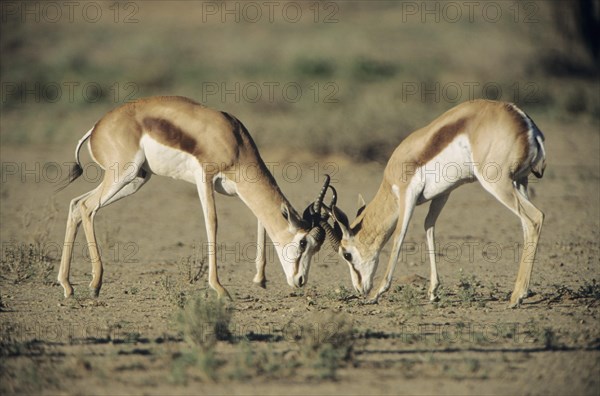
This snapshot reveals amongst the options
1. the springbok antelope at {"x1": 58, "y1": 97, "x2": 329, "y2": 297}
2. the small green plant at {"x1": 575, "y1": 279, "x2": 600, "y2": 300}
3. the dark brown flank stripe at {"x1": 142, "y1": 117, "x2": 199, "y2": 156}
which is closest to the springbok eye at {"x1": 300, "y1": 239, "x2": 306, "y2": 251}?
the springbok antelope at {"x1": 58, "y1": 97, "x2": 329, "y2": 297}

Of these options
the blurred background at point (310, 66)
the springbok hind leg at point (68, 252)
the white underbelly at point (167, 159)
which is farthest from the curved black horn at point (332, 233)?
the blurred background at point (310, 66)

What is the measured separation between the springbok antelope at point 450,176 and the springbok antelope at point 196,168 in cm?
46

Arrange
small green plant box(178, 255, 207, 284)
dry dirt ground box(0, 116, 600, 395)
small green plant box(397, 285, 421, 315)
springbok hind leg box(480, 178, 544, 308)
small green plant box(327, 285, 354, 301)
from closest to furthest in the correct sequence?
dry dirt ground box(0, 116, 600, 395) → springbok hind leg box(480, 178, 544, 308) → small green plant box(397, 285, 421, 315) → small green plant box(327, 285, 354, 301) → small green plant box(178, 255, 207, 284)

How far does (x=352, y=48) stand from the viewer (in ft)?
100

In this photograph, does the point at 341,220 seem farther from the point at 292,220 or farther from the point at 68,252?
the point at 68,252

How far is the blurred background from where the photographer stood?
65.3 feet

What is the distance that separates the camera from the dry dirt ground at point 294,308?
6.39m

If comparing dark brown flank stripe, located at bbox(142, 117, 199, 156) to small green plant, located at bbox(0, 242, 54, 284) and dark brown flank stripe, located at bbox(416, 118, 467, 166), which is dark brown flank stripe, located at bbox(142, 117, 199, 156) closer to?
small green plant, located at bbox(0, 242, 54, 284)

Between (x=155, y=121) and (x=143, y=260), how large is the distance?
255cm

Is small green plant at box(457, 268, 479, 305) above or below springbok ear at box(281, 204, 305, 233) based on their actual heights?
below

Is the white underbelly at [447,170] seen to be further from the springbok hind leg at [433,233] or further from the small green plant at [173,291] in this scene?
the small green plant at [173,291]

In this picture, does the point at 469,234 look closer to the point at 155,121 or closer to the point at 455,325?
the point at 455,325

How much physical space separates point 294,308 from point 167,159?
6.63ft

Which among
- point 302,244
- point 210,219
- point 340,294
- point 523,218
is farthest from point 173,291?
point 523,218
